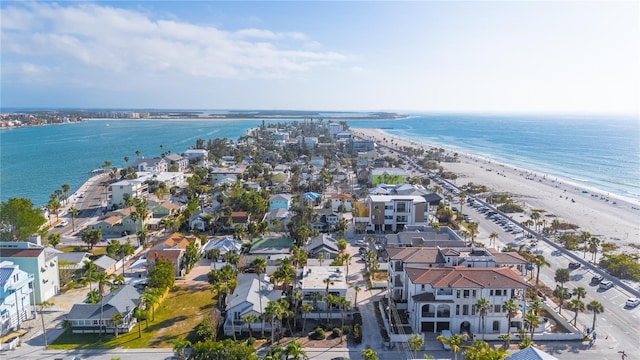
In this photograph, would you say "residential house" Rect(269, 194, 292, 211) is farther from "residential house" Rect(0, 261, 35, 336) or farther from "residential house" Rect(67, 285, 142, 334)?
"residential house" Rect(0, 261, 35, 336)

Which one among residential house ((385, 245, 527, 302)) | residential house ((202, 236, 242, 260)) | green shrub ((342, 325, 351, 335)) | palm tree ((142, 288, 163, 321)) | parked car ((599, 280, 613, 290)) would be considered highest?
residential house ((385, 245, 527, 302))

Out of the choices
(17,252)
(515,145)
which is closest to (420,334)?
(17,252)

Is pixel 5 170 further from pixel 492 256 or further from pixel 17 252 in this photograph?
pixel 492 256

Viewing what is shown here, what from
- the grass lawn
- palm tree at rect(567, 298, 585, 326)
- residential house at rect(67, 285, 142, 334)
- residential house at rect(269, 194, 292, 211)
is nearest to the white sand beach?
palm tree at rect(567, 298, 585, 326)

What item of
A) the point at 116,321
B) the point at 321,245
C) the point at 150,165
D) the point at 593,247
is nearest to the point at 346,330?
the point at 321,245

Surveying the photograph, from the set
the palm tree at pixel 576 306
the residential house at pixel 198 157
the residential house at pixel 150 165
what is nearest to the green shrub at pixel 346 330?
the palm tree at pixel 576 306
